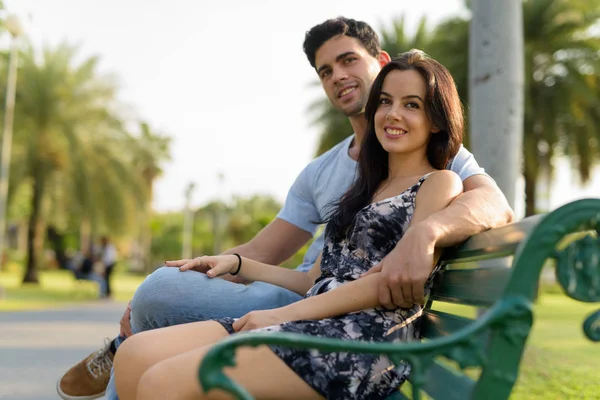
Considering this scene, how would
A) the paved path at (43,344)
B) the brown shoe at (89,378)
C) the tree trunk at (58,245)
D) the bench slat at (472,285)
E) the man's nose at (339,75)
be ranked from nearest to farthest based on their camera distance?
the bench slat at (472,285)
the brown shoe at (89,378)
the man's nose at (339,75)
the paved path at (43,344)
the tree trunk at (58,245)

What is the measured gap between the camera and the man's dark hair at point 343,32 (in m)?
3.92

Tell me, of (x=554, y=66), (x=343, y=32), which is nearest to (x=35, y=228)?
(x=554, y=66)

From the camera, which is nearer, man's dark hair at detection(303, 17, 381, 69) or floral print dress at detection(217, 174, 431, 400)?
floral print dress at detection(217, 174, 431, 400)

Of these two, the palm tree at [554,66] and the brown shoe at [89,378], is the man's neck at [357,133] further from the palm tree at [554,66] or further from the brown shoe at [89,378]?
the palm tree at [554,66]

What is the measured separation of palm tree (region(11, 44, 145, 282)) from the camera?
2419 centimetres

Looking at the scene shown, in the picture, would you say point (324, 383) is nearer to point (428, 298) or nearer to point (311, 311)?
point (311, 311)

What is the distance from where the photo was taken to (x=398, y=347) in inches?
60.1

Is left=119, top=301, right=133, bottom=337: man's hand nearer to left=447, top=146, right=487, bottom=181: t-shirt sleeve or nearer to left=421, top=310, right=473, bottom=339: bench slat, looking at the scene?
left=421, top=310, right=473, bottom=339: bench slat

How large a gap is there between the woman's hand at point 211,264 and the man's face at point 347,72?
1.22 meters

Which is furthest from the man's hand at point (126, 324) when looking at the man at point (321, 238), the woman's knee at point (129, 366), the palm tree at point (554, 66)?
the palm tree at point (554, 66)

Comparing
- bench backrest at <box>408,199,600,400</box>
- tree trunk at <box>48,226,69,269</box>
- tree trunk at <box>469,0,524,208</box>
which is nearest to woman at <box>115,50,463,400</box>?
bench backrest at <box>408,199,600,400</box>

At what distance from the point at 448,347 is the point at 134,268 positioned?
64.3 metres

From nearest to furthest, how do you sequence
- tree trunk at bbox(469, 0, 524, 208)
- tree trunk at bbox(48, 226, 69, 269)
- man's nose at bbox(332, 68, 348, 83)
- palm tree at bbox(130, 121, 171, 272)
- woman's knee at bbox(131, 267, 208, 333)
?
woman's knee at bbox(131, 267, 208, 333) < man's nose at bbox(332, 68, 348, 83) < tree trunk at bbox(469, 0, 524, 208) < palm tree at bbox(130, 121, 171, 272) < tree trunk at bbox(48, 226, 69, 269)

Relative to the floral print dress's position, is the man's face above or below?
above
